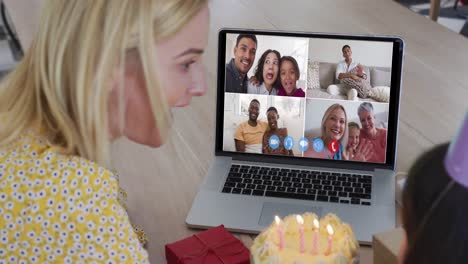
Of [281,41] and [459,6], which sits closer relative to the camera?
[281,41]

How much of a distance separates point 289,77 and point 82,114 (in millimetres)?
478

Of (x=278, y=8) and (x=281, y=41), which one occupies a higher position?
(x=278, y=8)

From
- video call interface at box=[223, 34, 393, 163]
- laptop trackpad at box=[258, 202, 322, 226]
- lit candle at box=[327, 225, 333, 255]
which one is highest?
video call interface at box=[223, 34, 393, 163]

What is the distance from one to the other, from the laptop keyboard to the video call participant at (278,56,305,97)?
0.14 m

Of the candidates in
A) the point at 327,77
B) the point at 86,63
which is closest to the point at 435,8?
the point at 327,77

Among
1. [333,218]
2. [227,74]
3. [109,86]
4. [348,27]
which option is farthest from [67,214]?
[348,27]

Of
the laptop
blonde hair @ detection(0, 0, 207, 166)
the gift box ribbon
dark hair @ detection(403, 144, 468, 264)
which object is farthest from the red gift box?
dark hair @ detection(403, 144, 468, 264)

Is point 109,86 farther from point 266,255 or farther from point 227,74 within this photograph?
point 227,74

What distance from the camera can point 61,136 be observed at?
2.78ft

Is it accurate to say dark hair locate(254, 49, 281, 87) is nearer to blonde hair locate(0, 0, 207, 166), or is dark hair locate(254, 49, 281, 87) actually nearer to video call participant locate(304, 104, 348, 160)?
video call participant locate(304, 104, 348, 160)

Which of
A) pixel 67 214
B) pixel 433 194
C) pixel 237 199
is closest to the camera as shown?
pixel 433 194

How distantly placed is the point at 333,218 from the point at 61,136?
38 centimetres

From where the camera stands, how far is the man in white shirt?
1.14 meters

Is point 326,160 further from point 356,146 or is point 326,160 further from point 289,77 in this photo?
point 289,77
